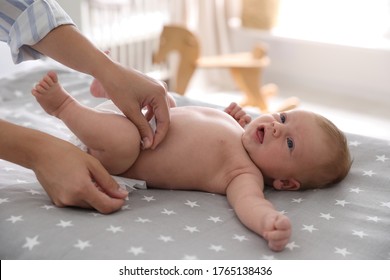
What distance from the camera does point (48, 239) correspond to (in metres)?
0.92

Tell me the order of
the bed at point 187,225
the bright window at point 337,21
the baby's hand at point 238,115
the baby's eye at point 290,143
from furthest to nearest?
the bright window at point 337,21
the baby's hand at point 238,115
the baby's eye at point 290,143
the bed at point 187,225

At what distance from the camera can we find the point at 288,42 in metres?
3.47

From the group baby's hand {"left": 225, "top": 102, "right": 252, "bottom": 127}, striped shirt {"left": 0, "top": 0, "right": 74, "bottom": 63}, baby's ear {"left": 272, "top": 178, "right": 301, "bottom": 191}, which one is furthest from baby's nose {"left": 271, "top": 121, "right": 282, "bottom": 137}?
striped shirt {"left": 0, "top": 0, "right": 74, "bottom": 63}

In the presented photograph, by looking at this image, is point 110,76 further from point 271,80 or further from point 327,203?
point 271,80

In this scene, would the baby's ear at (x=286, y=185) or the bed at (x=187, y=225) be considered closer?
the bed at (x=187, y=225)

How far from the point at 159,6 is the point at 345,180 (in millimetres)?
2344

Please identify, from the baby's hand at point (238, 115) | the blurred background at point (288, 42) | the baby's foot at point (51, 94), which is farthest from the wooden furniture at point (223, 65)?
the baby's foot at point (51, 94)

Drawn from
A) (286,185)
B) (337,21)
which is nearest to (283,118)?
(286,185)

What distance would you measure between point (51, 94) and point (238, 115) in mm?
530

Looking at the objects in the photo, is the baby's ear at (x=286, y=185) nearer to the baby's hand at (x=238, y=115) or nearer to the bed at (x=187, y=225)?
the bed at (x=187, y=225)

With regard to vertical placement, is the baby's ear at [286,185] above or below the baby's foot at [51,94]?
below

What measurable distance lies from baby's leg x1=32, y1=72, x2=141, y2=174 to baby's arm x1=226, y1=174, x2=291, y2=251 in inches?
9.2

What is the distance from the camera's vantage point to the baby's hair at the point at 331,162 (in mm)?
1163

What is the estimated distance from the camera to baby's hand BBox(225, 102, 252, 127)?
141 cm
